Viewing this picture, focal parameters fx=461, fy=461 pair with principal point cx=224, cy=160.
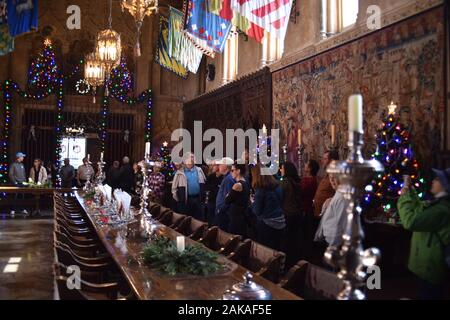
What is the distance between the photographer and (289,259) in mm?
7301

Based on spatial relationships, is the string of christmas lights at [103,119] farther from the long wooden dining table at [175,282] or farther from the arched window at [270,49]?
the long wooden dining table at [175,282]

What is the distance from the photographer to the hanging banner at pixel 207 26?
35.7 feet

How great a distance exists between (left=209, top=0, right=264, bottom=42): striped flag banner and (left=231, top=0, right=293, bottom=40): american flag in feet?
1.58

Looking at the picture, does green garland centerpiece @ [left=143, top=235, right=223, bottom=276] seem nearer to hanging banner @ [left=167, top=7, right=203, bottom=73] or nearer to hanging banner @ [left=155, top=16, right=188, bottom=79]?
hanging banner @ [left=167, top=7, right=203, bottom=73]

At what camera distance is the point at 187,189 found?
9602 millimetres

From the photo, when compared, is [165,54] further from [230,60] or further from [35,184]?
[35,184]

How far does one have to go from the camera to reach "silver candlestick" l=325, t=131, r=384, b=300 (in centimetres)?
182

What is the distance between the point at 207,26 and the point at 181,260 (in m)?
8.54

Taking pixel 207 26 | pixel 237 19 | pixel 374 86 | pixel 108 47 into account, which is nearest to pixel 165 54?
pixel 207 26

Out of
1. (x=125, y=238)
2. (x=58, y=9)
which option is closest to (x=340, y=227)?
(x=125, y=238)

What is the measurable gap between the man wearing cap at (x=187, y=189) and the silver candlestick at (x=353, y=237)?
7.75 metres

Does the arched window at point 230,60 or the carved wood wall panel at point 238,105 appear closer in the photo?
the carved wood wall panel at point 238,105

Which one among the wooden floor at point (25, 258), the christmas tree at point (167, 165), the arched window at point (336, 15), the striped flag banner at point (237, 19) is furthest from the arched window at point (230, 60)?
the wooden floor at point (25, 258)
